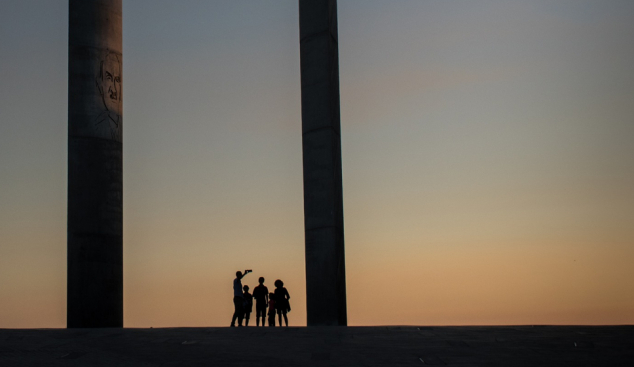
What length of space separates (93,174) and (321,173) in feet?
16.7

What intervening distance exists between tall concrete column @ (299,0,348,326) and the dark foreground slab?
7.17 metres

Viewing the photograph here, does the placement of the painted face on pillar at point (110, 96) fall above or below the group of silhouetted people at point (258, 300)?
above

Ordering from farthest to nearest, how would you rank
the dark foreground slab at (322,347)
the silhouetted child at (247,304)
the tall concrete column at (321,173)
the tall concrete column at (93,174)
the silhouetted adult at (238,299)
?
the tall concrete column at (321,173) < the tall concrete column at (93,174) < the silhouetted child at (247,304) < the silhouetted adult at (238,299) < the dark foreground slab at (322,347)

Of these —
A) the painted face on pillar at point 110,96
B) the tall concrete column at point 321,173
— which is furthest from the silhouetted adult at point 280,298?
the painted face on pillar at point 110,96

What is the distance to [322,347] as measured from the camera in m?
10.6

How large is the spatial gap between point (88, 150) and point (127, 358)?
10.4 metres

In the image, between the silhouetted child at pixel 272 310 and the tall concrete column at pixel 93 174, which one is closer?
the silhouetted child at pixel 272 310

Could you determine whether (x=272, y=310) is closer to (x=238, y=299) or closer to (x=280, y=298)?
(x=280, y=298)

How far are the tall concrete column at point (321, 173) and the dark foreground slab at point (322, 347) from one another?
7174mm

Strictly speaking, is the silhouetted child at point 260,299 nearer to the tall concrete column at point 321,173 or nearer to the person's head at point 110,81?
the tall concrete column at point 321,173

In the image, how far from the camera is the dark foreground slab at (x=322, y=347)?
927 centimetres

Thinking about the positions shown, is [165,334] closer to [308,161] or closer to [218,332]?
[218,332]

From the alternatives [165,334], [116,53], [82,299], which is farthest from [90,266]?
[165,334]

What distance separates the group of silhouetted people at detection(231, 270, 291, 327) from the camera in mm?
17641
